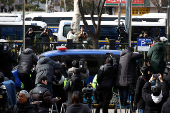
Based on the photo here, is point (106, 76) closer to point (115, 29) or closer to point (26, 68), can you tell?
point (26, 68)

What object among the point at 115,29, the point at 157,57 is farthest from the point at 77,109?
the point at 115,29

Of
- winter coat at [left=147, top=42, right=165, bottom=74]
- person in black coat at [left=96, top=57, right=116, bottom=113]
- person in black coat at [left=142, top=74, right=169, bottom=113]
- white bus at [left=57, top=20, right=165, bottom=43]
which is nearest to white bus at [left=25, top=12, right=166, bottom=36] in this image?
white bus at [left=57, top=20, right=165, bottom=43]

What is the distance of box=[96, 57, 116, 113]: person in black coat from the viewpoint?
9189mm

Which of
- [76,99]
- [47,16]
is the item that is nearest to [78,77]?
[76,99]

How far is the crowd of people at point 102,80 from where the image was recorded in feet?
24.3

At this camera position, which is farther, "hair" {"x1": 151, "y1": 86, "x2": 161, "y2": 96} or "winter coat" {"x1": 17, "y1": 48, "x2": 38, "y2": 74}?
"winter coat" {"x1": 17, "y1": 48, "x2": 38, "y2": 74}

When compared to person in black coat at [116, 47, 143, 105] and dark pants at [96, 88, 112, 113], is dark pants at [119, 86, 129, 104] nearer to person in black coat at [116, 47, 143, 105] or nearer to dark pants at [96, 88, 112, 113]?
person in black coat at [116, 47, 143, 105]

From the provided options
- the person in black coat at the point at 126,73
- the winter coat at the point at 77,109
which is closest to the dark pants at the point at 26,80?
the person in black coat at the point at 126,73

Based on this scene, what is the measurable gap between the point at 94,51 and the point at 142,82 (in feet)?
11.2

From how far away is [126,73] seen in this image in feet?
30.6

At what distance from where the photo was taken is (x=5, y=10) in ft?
178

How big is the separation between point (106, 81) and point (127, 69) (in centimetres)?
63

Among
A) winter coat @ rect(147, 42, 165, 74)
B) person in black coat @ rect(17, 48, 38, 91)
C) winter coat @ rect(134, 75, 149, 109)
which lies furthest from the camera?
person in black coat @ rect(17, 48, 38, 91)

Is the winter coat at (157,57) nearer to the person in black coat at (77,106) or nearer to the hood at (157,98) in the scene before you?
the hood at (157,98)
